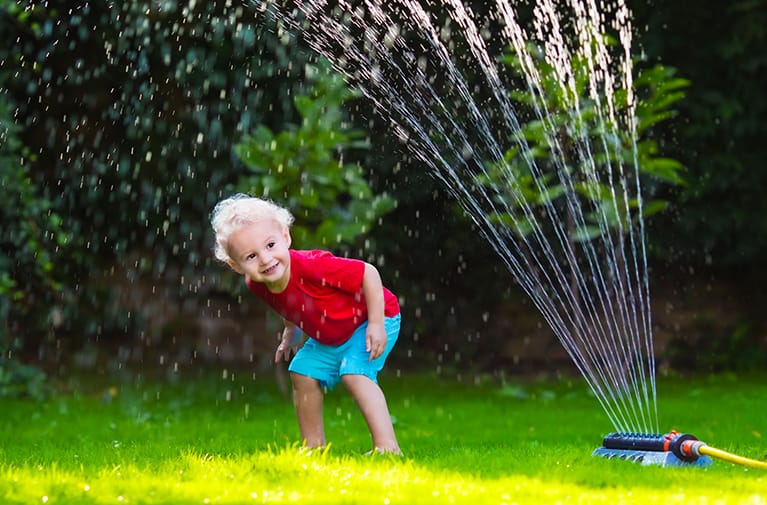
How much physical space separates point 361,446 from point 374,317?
1221 mm

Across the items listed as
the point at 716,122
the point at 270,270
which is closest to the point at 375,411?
the point at 270,270

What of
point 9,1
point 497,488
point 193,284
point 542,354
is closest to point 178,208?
point 193,284

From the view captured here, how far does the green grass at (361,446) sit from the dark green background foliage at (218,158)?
1058 mm

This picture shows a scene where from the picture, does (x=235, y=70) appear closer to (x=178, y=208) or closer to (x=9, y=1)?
(x=178, y=208)

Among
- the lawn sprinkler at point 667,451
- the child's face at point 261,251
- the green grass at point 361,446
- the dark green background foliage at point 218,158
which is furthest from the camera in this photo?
the dark green background foliage at point 218,158

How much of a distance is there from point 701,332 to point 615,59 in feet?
8.57

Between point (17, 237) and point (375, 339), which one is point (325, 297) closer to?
point (375, 339)

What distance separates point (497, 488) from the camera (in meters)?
3.54

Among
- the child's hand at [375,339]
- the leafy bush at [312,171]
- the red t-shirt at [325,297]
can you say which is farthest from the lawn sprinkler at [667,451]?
the leafy bush at [312,171]

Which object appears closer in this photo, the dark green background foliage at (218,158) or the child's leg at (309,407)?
the child's leg at (309,407)

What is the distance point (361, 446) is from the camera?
214 inches

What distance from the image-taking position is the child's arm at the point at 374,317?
4402 mm

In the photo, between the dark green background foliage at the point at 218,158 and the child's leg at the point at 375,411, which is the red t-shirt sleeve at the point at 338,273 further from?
the dark green background foliage at the point at 218,158

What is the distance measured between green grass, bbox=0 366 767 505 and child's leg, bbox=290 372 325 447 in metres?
0.17
